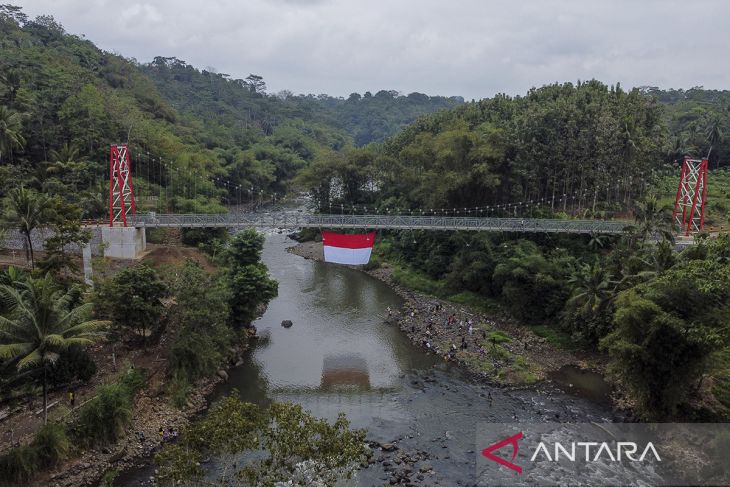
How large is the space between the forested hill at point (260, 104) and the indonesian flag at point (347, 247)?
56157mm

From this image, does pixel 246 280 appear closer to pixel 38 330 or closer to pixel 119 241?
pixel 119 241

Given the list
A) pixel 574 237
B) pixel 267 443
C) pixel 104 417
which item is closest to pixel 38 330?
pixel 104 417

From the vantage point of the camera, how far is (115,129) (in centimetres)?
3891

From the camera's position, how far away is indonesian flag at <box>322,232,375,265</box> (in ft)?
84.3

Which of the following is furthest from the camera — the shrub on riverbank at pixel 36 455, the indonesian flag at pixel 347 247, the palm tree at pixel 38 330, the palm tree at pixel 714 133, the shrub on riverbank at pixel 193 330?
the palm tree at pixel 714 133

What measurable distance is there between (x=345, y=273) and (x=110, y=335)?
1978 cm

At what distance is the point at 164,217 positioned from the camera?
2814cm

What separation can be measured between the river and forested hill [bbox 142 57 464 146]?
5665cm

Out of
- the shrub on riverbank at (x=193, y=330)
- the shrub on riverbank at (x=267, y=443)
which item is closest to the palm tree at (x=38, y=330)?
the shrub on riverbank at (x=193, y=330)

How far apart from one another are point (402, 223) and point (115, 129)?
2280 centimetres

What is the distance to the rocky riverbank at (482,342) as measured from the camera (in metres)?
22.2

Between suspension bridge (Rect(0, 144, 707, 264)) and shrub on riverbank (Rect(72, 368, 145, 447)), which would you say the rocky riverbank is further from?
shrub on riverbank (Rect(72, 368, 145, 447))

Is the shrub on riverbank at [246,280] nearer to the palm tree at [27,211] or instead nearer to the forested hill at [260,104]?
the palm tree at [27,211]

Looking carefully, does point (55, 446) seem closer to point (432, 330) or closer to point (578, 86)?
point (432, 330)
